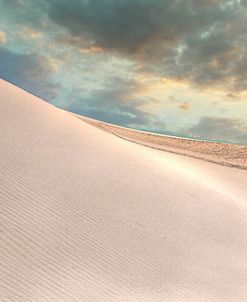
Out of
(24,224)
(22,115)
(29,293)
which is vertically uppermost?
(22,115)

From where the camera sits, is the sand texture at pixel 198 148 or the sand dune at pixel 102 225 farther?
the sand texture at pixel 198 148

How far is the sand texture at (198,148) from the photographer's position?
20820 mm

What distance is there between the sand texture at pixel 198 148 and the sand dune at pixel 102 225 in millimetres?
5959

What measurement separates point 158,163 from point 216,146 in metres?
7.99

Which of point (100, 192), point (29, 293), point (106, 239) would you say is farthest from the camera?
point (100, 192)

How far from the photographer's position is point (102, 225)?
28.6 feet

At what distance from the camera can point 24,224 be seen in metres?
7.63

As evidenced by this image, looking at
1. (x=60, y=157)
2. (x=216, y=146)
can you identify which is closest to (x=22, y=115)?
(x=60, y=157)

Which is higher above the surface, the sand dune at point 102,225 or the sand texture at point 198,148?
the sand texture at point 198,148

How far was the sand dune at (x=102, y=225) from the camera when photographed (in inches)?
262

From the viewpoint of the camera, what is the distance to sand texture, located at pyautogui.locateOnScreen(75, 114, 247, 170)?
20820mm

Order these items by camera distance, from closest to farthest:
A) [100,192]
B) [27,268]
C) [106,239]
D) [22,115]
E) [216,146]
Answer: [27,268]
[106,239]
[100,192]
[22,115]
[216,146]

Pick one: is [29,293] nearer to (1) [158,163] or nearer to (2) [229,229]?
(2) [229,229]

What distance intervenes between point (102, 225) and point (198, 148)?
14293 millimetres
